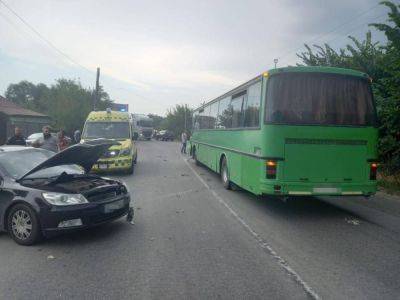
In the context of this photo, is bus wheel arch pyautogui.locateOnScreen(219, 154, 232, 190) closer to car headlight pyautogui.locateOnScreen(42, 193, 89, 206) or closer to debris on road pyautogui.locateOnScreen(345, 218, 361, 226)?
debris on road pyautogui.locateOnScreen(345, 218, 361, 226)

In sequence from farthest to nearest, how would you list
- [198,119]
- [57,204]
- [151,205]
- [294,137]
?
[198,119] < [151,205] < [294,137] < [57,204]

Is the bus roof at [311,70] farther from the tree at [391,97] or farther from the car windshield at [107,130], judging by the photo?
the car windshield at [107,130]

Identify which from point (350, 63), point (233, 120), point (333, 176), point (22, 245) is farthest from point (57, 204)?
point (350, 63)

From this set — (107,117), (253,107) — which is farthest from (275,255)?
(107,117)

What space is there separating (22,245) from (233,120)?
23.1 feet

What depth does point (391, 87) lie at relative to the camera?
37.4 feet

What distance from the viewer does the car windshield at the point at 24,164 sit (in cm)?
704

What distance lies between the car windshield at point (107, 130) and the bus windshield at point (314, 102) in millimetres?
9247

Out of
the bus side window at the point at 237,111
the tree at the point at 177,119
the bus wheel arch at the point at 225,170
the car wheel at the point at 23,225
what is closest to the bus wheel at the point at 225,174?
the bus wheel arch at the point at 225,170

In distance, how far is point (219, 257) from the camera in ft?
18.9

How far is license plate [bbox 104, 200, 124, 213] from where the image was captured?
22.1ft

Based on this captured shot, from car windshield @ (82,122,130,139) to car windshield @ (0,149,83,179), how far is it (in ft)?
26.8

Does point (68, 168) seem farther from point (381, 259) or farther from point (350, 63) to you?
point (350, 63)

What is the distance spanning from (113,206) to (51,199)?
104 centimetres
